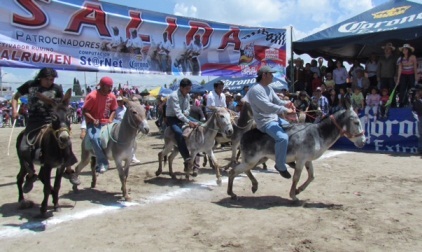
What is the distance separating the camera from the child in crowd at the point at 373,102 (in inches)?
513

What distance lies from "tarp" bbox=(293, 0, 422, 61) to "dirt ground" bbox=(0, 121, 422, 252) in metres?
5.54

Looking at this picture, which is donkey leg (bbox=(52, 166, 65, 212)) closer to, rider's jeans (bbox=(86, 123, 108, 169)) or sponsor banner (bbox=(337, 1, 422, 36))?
rider's jeans (bbox=(86, 123, 108, 169))

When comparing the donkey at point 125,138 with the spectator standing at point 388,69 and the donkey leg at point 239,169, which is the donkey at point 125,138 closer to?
the donkey leg at point 239,169

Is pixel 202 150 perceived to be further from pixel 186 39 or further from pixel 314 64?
pixel 314 64

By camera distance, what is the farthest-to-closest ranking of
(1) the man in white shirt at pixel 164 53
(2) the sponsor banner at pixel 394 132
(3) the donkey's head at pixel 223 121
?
(2) the sponsor banner at pixel 394 132
(1) the man in white shirt at pixel 164 53
(3) the donkey's head at pixel 223 121

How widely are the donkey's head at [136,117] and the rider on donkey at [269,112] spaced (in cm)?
197

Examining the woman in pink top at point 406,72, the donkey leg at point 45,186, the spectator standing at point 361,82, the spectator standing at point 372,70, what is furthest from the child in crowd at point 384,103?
the donkey leg at point 45,186

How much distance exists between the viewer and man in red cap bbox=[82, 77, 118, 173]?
23.5 feet

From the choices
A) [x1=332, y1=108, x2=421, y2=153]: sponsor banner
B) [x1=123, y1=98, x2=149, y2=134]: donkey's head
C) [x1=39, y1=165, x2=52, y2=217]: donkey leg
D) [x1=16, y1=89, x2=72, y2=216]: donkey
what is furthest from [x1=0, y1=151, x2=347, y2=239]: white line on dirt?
[x1=332, y1=108, x2=421, y2=153]: sponsor banner

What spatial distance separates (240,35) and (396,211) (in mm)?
8705

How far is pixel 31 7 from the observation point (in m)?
8.30

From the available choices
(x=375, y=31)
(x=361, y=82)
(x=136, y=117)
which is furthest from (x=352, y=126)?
(x=361, y=82)

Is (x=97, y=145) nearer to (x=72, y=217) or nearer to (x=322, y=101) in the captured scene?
(x=72, y=217)

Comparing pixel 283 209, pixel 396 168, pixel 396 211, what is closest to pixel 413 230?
pixel 396 211
